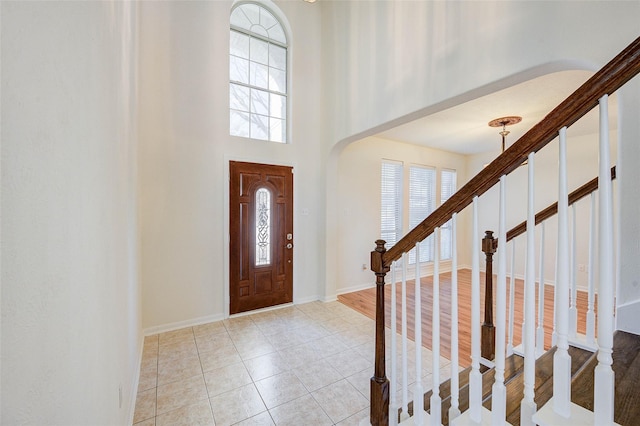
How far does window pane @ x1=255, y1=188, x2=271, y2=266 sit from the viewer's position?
372cm

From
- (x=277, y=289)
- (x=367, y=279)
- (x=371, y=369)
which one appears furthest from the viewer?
(x=367, y=279)

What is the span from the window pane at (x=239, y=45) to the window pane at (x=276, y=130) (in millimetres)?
935

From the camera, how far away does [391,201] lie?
5359 mm

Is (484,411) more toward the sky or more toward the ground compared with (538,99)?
more toward the ground

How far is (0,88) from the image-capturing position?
504 millimetres

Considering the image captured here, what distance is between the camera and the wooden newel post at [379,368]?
1.54 m

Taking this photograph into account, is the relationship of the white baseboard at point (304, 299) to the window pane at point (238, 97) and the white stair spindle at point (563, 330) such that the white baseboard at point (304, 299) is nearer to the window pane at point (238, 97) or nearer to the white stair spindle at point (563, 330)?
the window pane at point (238, 97)

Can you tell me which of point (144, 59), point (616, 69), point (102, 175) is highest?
point (144, 59)

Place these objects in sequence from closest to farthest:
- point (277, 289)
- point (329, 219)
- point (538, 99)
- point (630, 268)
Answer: point (630, 268) < point (538, 99) < point (277, 289) < point (329, 219)

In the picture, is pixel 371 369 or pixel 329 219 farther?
pixel 329 219

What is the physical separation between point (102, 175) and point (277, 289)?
2963mm

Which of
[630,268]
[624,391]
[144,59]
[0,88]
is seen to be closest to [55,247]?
[0,88]

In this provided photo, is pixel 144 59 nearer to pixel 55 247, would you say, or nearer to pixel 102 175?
pixel 102 175

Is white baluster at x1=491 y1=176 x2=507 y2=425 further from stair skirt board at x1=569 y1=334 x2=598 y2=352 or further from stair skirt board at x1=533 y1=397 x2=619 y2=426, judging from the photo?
stair skirt board at x1=569 y1=334 x2=598 y2=352
